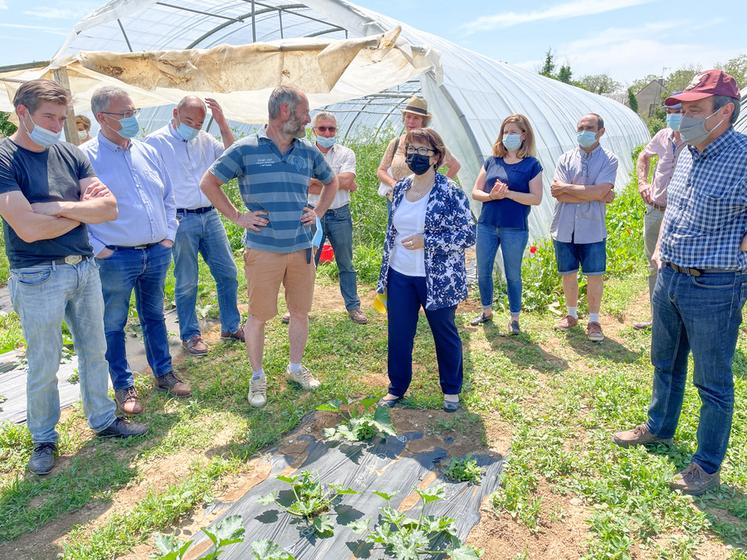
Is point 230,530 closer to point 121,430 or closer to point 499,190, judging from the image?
point 121,430

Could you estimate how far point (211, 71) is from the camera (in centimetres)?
509

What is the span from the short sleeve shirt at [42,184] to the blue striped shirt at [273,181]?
81 centimetres

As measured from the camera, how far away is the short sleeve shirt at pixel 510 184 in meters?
4.79

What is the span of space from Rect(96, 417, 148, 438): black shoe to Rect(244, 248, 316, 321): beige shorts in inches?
40.2

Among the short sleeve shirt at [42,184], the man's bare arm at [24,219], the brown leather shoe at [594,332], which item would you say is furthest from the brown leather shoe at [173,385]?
the brown leather shoe at [594,332]

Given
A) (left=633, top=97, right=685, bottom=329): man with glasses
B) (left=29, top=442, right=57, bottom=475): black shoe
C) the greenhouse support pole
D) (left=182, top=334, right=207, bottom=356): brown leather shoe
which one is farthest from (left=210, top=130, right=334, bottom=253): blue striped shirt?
(left=633, top=97, right=685, bottom=329): man with glasses

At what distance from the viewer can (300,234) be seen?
3658 millimetres

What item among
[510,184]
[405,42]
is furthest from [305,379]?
[405,42]

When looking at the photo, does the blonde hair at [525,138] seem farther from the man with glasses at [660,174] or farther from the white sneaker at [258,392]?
the white sneaker at [258,392]

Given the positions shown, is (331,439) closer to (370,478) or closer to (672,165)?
(370,478)

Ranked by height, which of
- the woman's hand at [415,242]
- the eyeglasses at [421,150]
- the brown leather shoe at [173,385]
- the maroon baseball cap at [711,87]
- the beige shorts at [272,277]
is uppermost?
the maroon baseball cap at [711,87]

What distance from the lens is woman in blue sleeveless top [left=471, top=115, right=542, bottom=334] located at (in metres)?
4.74

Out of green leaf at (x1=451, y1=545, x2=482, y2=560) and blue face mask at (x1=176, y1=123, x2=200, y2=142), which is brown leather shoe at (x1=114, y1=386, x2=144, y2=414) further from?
green leaf at (x1=451, y1=545, x2=482, y2=560)

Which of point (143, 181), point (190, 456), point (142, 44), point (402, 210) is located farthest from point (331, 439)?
point (142, 44)
